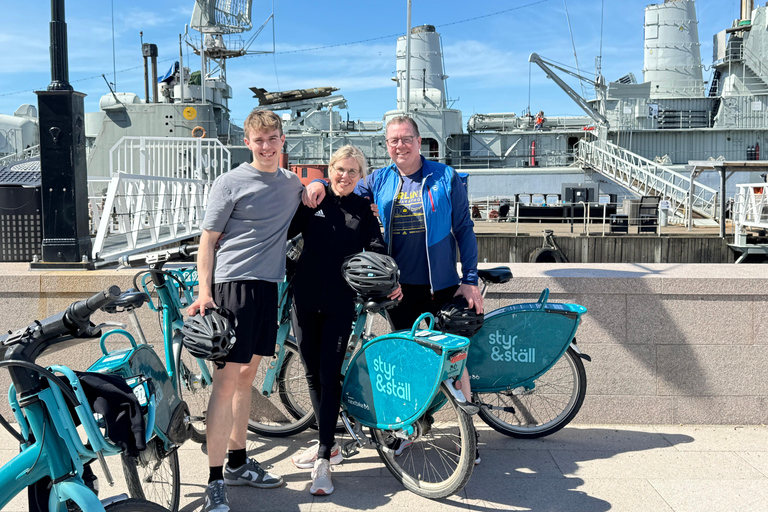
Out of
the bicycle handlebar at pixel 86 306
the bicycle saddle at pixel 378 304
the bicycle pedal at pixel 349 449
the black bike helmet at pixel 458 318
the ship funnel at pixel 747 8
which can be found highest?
the ship funnel at pixel 747 8

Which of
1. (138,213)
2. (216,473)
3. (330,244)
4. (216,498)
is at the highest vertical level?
(138,213)

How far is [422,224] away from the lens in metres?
3.46

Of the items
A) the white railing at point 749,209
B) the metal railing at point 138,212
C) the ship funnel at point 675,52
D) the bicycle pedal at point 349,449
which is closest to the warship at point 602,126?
the ship funnel at point 675,52

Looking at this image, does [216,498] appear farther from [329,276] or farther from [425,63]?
[425,63]

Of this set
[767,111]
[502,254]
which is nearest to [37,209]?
[502,254]

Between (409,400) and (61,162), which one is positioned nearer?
(409,400)

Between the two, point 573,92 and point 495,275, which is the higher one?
point 573,92

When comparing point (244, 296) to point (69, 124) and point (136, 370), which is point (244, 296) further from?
point (69, 124)

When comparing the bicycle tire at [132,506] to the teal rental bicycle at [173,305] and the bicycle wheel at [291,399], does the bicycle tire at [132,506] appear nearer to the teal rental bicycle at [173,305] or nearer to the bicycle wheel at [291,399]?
the teal rental bicycle at [173,305]

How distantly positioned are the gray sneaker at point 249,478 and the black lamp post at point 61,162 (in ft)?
7.20

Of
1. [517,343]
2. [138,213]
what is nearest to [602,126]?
[138,213]

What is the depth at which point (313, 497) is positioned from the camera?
328 centimetres

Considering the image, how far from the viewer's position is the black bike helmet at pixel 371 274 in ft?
10.1

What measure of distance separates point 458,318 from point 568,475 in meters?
1.16
